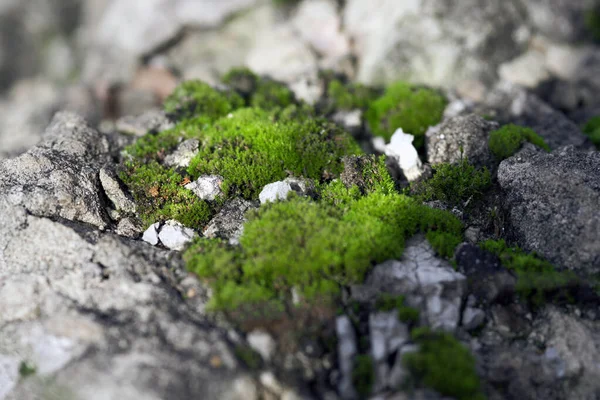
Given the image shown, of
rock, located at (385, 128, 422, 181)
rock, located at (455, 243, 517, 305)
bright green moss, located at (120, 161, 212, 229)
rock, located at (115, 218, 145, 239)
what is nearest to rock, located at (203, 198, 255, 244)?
bright green moss, located at (120, 161, 212, 229)

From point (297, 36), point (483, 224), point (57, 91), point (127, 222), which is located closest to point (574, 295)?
point (483, 224)

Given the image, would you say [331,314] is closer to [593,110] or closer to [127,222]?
[127,222]

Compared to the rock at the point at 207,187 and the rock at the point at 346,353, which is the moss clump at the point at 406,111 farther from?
the rock at the point at 346,353

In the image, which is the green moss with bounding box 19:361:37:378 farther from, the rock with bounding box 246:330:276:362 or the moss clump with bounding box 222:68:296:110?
the moss clump with bounding box 222:68:296:110

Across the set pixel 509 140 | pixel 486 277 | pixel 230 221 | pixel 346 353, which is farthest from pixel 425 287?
pixel 509 140

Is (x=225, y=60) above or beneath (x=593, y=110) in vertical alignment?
above

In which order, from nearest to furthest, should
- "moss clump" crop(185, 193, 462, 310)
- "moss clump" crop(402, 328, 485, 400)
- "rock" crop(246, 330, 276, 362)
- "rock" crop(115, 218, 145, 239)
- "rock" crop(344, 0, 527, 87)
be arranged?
"moss clump" crop(402, 328, 485, 400)
"rock" crop(246, 330, 276, 362)
"moss clump" crop(185, 193, 462, 310)
"rock" crop(115, 218, 145, 239)
"rock" crop(344, 0, 527, 87)

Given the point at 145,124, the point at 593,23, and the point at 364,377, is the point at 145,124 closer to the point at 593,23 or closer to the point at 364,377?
the point at 364,377
